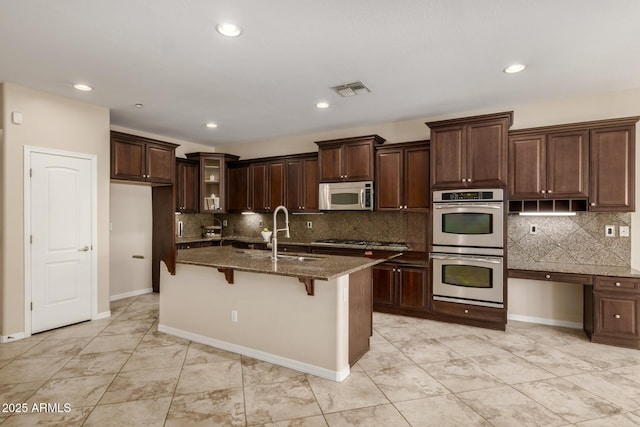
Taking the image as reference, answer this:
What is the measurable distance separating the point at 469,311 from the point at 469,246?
80cm

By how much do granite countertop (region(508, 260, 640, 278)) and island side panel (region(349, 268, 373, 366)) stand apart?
1.90 meters

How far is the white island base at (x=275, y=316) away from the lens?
9.20ft

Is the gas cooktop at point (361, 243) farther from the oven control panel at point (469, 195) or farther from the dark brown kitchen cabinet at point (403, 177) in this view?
the oven control panel at point (469, 195)

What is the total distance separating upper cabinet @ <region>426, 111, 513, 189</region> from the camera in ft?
12.8

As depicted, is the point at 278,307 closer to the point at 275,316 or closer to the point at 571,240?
the point at 275,316

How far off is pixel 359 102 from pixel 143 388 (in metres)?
3.68

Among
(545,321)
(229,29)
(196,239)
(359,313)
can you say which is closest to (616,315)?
(545,321)

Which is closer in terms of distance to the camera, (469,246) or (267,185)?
(469,246)

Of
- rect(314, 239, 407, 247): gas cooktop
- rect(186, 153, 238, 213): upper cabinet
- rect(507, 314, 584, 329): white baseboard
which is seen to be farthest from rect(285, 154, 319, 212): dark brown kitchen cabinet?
rect(507, 314, 584, 329): white baseboard

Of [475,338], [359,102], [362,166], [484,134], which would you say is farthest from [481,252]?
[359,102]

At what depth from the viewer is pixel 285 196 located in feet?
19.1

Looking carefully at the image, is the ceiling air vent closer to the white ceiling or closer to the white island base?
the white ceiling

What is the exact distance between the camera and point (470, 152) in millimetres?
4070

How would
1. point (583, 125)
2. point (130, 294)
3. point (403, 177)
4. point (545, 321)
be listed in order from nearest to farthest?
1. point (583, 125)
2. point (545, 321)
3. point (403, 177)
4. point (130, 294)
